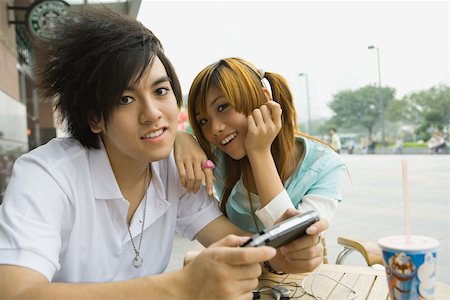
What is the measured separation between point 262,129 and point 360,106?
22692mm

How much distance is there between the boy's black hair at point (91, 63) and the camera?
3.86 ft

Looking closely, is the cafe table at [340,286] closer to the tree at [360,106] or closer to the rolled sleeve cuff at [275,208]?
the rolled sleeve cuff at [275,208]

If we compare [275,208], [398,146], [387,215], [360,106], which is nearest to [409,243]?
[275,208]

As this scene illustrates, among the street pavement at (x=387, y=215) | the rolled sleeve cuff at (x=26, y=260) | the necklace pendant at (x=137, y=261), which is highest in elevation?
the rolled sleeve cuff at (x=26, y=260)

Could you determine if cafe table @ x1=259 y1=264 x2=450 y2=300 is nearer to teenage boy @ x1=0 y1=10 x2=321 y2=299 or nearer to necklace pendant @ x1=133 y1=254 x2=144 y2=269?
teenage boy @ x1=0 y1=10 x2=321 y2=299

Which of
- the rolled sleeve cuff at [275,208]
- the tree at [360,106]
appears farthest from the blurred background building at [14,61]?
the tree at [360,106]

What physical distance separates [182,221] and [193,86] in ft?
1.79

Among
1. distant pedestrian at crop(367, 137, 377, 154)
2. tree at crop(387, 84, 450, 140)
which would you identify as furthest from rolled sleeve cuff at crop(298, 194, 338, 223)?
distant pedestrian at crop(367, 137, 377, 154)

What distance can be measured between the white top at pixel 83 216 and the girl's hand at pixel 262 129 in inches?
11.2

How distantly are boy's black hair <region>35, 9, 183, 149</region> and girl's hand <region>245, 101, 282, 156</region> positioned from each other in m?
0.37

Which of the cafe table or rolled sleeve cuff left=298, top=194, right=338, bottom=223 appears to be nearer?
the cafe table

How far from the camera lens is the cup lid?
2.40 feet

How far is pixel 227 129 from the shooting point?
1.52 meters

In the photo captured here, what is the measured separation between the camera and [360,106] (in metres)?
22.6
